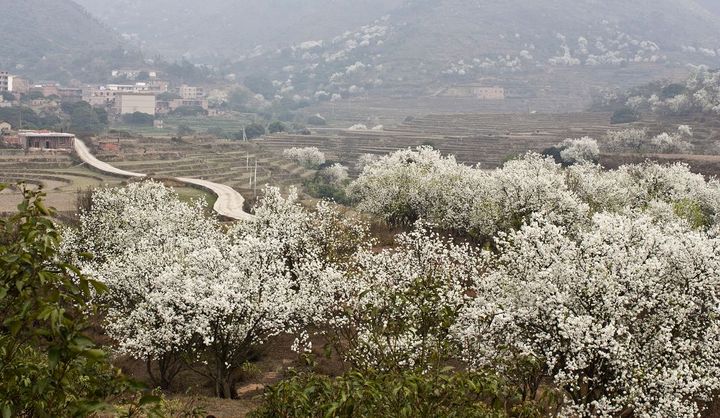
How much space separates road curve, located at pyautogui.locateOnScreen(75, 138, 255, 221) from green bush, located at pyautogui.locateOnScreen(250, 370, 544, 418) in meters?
53.5

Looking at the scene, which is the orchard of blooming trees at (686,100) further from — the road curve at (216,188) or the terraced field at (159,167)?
the road curve at (216,188)

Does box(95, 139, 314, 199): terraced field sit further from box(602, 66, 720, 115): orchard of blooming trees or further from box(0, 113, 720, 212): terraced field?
box(602, 66, 720, 115): orchard of blooming trees

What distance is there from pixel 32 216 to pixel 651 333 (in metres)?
18.7

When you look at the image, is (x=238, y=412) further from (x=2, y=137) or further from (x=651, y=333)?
(x=2, y=137)

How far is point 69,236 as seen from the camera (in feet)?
133

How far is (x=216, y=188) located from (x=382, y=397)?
87621mm

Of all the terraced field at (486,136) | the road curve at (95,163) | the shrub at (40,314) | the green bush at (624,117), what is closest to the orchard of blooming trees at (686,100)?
the green bush at (624,117)

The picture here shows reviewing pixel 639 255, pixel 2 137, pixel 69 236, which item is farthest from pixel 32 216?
pixel 2 137

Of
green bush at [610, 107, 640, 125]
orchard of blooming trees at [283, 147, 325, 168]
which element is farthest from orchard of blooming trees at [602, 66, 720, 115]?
orchard of blooming trees at [283, 147, 325, 168]

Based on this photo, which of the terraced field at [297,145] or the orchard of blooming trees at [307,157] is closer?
the terraced field at [297,145]

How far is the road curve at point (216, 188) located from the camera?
7700 centimetres

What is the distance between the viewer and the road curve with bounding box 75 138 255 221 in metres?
77.0

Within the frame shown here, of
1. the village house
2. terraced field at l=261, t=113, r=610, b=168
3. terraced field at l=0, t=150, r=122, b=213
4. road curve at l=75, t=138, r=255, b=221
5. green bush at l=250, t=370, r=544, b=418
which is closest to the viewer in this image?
green bush at l=250, t=370, r=544, b=418

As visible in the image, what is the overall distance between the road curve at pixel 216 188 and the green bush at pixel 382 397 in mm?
53543
